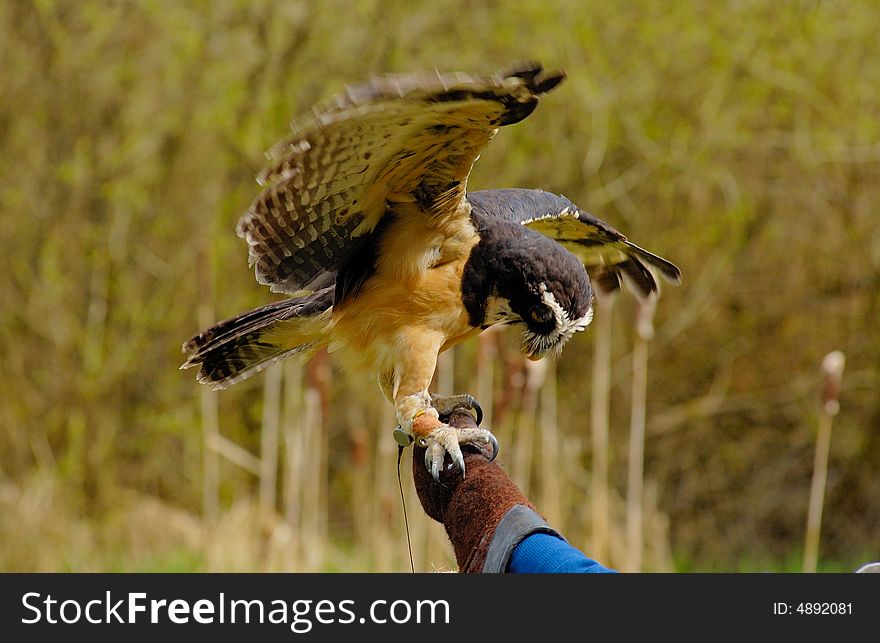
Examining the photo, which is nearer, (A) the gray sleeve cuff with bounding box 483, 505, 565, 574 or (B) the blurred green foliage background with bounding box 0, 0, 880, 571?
(A) the gray sleeve cuff with bounding box 483, 505, 565, 574

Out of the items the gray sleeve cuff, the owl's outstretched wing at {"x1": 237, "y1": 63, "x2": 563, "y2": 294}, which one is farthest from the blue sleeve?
the owl's outstretched wing at {"x1": 237, "y1": 63, "x2": 563, "y2": 294}

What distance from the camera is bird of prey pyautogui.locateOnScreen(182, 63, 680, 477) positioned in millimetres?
2584

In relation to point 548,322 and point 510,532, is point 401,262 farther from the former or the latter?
point 510,532

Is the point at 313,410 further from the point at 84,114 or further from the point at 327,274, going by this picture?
the point at 84,114

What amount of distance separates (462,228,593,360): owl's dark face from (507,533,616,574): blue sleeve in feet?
3.35

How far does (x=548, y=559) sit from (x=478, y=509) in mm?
440

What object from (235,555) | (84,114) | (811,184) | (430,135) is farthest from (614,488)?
(430,135)

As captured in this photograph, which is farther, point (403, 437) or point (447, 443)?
point (403, 437)

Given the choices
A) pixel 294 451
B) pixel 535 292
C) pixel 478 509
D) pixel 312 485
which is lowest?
pixel 478 509

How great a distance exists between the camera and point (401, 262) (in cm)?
301

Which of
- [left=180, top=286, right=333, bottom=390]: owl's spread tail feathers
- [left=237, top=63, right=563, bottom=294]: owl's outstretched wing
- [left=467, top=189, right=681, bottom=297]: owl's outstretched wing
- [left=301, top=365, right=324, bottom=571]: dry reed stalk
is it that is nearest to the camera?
[left=237, top=63, right=563, bottom=294]: owl's outstretched wing

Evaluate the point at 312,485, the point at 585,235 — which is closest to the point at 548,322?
the point at 585,235

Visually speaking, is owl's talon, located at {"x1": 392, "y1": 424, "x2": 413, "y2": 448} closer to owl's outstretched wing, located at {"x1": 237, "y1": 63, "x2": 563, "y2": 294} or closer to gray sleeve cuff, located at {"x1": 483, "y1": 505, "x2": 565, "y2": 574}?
owl's outstretched wing, located at {"x1": 237, "y1": 63, "x2": 563, "y2": 294}
